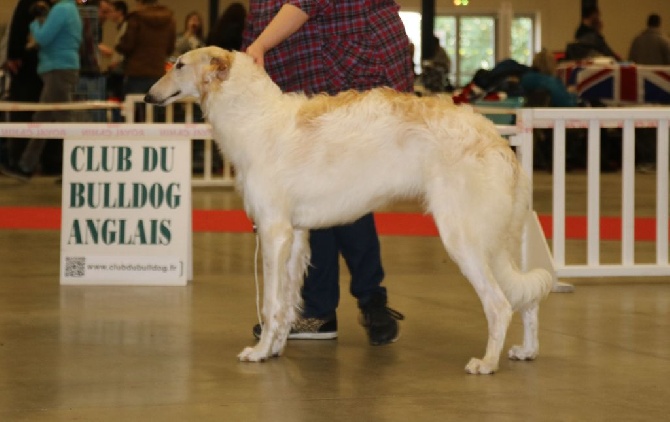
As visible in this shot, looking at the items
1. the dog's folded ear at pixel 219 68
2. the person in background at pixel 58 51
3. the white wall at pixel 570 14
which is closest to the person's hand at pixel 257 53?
the dog's folded ear at pixel 219 68

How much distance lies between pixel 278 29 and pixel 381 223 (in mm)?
5061

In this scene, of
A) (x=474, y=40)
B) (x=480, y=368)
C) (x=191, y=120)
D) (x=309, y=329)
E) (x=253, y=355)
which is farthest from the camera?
(x=474, y=40)

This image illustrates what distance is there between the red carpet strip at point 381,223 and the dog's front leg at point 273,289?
4.34 meters

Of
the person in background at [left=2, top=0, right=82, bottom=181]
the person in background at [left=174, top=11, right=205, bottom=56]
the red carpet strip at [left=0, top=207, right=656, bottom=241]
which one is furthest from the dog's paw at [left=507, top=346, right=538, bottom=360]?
the person in background at [left=174, top=11, right=205, bottom=56]

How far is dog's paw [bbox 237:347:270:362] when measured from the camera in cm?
487

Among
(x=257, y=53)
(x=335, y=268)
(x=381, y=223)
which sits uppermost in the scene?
(x=257, y=53)

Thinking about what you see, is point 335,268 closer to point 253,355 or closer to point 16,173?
point 253,355

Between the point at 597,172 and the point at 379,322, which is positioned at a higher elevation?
the point at 597,172

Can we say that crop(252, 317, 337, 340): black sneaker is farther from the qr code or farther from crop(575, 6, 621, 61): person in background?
crop(575, 6, 621, 61): person in background

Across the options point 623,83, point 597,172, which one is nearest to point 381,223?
point 597,172

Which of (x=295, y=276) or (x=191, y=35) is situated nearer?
(x=295, y=276)

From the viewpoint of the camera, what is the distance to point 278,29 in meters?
4.92

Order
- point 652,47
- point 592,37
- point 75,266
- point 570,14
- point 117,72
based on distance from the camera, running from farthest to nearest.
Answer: point 570,14, point 652,47, point 592,37, point 117,72, point 75,266

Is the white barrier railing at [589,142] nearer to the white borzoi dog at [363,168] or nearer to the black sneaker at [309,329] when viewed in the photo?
the black sneaker at [309,329]
